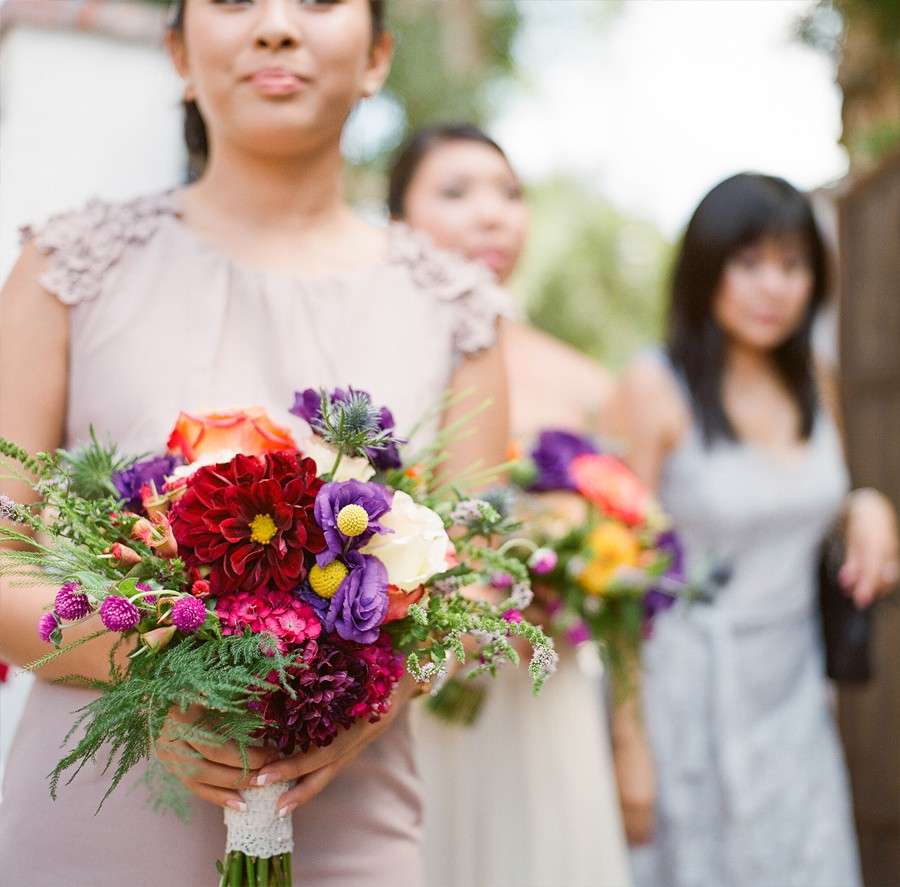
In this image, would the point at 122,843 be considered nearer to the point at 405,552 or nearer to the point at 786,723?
the point at 405,552

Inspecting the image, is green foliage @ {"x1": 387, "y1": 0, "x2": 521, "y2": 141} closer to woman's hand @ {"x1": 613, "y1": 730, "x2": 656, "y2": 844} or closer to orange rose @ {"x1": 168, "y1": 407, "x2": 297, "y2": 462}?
woman's hand @ {"x1": 613, "y1": 730, "x2": 656, "y2": 844}

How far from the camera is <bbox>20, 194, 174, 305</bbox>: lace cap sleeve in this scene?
181 cm

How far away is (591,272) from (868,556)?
12174mm

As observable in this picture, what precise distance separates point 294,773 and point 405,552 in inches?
13.2

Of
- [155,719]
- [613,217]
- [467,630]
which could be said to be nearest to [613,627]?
[467,630]

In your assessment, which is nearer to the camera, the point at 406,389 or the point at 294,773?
the point at 294,773

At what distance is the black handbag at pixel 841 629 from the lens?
3.71 meters

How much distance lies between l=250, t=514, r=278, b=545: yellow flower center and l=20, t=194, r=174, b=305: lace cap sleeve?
2.00ft

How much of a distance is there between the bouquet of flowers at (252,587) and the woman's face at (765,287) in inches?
92.8

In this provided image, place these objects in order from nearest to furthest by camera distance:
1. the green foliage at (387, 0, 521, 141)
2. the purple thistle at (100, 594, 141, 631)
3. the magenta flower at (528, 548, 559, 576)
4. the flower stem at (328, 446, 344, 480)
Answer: the purple thistle at (100, 594, 141, 631) < the flower stem at (328, 446, 344, 480) < the magenta flower at (528, 548, 559, 576) < the green foliage at (387, 0, 521, 141)

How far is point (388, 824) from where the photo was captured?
1835mm

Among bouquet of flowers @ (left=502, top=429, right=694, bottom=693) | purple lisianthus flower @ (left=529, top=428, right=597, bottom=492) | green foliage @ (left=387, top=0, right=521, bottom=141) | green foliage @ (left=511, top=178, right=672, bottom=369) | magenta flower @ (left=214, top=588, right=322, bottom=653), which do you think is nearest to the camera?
magenta flower @ (left=214, top=588, right=322, bottom=653)

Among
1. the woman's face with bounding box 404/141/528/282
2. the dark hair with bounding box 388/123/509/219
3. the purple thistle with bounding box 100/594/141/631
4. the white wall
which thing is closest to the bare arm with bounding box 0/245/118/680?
the purple thistle with bounding box 100/594/141/631

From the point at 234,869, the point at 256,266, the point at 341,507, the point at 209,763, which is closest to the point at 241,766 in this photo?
the point at 209,763
